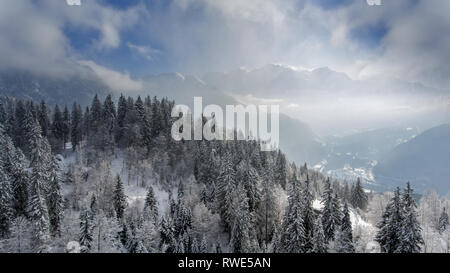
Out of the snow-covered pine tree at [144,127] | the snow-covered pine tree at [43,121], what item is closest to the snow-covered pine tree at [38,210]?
the snow-covered pine tree at [144,127]

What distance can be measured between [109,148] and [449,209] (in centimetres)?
15564

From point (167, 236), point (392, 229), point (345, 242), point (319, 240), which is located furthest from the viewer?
point (167, 236)

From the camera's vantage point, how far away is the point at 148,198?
2405 inches

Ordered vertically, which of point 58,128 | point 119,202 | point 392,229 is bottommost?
point 119,202

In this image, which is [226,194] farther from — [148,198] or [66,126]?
[66,126]

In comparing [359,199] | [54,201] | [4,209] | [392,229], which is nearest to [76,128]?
[54,201]

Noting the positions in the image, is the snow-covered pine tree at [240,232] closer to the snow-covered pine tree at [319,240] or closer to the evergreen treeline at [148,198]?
the evergreen treeline at [148,198]

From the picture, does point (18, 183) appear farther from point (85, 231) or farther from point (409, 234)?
Answer: point (409, 234)

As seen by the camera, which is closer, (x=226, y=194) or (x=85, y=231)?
(x=85, y=231)

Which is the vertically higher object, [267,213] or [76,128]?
[76,128]

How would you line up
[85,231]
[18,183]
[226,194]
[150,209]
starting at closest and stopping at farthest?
[85,231]
[18,183]
[226,194]
[150,209]

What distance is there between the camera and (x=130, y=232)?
47.5m

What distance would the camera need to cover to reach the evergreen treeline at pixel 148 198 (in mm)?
40219
